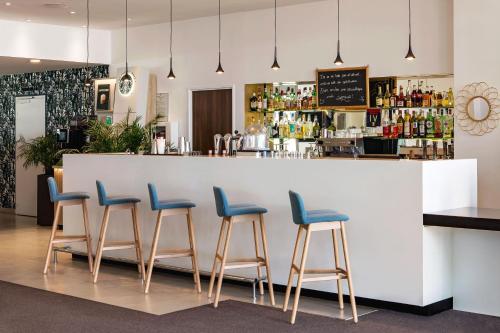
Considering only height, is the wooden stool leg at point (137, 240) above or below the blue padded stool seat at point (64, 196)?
below

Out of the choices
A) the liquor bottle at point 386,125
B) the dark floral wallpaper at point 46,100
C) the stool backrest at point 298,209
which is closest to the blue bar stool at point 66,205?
the stool backrest at point 298,209

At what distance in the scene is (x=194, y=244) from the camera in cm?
723

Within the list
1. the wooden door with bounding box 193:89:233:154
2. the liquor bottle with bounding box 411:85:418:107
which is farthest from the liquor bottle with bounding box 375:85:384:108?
the wooden door with bounding box 193:89:233:154

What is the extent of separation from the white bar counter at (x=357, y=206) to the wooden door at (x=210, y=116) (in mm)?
3403

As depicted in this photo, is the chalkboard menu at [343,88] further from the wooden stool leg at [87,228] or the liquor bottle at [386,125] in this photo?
the wooden stool leg at [87,228]

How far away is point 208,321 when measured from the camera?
5.92 meters

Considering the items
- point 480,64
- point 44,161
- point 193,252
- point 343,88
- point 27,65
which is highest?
point 27,65

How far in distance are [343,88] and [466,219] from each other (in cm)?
435

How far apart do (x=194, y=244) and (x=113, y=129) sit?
4245mm

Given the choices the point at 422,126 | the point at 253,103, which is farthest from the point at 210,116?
the point at 422,126

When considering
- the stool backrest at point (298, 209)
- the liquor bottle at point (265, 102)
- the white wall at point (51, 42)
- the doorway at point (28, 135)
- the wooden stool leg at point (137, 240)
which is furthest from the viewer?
the doorway at point (28, 135)

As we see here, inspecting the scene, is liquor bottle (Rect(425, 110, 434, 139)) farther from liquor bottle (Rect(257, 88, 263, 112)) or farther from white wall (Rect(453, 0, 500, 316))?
liquor bottle (Rect(257, 88, 263, 112))

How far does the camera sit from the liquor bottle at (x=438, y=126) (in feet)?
30.3

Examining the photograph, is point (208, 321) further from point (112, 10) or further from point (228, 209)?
point (112, 10)
